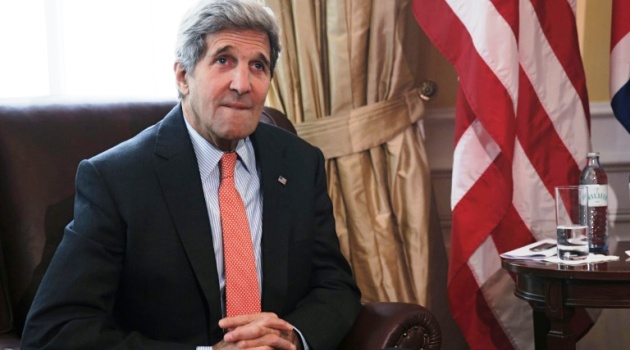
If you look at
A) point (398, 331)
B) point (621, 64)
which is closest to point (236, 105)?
point (398, 331)

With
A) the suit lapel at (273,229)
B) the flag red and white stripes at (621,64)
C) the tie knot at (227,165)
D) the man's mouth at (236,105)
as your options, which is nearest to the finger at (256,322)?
the suit lapel at (273,229)

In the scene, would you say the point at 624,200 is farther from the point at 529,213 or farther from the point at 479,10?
the point at 479,10

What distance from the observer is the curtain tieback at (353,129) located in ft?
9.85

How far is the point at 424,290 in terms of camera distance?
3016mm

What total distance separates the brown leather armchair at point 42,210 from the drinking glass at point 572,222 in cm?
47

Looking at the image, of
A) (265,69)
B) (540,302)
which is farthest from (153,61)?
(540,302)

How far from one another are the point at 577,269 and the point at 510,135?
594mm

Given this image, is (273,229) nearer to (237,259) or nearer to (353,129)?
(237,259)

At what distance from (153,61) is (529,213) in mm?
1440

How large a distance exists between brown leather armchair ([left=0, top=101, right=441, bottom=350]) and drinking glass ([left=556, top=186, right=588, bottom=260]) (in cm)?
47

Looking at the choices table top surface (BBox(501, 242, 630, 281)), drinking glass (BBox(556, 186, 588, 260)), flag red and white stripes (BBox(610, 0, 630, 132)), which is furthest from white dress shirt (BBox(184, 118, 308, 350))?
flag red and white stripes (BBox(610, 0, 630, 132))

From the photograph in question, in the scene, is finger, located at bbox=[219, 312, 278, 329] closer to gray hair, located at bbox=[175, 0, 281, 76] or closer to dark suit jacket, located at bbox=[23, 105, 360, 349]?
dark suit jacket, located at bbox=[23, 105, 360, 349]

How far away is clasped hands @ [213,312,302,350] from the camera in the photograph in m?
2.03

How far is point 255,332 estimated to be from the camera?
203 cm
